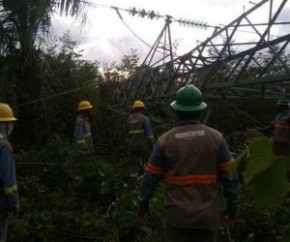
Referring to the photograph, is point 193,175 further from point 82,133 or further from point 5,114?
point 82,133

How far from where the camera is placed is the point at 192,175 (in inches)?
161

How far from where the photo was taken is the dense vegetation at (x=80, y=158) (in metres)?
4.28

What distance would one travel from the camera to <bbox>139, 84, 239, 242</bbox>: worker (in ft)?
13.3

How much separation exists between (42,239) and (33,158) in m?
4.59

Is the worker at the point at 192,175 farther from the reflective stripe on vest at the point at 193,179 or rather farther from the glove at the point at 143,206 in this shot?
the glove at the point at 143,206

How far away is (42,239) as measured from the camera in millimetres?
7316

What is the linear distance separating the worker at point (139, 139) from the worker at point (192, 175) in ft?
24.3

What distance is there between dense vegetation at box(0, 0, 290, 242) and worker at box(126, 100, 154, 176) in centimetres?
36

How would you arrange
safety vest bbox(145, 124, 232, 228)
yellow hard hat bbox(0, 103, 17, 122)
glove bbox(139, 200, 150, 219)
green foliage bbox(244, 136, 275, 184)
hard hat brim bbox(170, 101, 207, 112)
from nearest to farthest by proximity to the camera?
1. green foliage bbox(244, 136, 275, 184)
2. safety vest bbox(145, 124, 232, 228)
3. hard hat brim bbox(170, 101, 207, 112)
4. glove bbox(139, 200, 150, 219)
5. yellow hard hat bbox(0, 103, 17, 122)

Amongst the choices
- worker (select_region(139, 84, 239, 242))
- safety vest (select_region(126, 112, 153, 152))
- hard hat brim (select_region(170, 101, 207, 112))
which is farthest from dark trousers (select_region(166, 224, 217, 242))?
safety vest (select_region(126, 112, 153, 152))

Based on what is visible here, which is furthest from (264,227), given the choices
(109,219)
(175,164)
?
(175,164)

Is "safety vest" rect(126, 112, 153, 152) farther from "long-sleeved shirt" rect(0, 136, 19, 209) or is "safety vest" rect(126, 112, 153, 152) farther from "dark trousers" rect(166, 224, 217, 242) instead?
"dark trousers" rect(166, 224, 217, 242)

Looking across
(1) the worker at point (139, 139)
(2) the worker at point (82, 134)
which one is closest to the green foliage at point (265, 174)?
(2) the worker at point (82, 134)

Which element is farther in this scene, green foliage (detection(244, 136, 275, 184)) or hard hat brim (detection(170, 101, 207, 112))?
hard hat brim (detection(170, 101, 207, 112))
